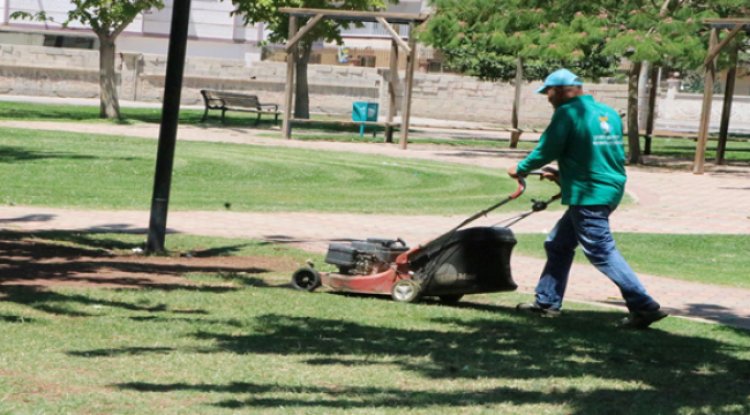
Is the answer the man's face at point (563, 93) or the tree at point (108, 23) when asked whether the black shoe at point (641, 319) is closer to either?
the man's face at point (563, 93)

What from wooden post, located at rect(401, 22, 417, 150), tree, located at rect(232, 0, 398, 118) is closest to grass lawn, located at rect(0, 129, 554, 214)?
wooden post, located at rect(401, 22, 417, 150)

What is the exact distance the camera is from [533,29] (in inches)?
995

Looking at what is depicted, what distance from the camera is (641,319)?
895 centimetres

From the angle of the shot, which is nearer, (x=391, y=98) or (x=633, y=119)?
(x=633, y=119)

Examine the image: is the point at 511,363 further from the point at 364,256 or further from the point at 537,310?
the point at 364,256

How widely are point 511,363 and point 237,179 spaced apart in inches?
505

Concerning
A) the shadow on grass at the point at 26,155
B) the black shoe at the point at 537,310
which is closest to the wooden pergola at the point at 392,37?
the shadow on grass at the point at 26,155

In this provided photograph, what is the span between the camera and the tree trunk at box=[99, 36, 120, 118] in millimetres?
32531

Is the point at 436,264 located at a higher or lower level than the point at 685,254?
higher

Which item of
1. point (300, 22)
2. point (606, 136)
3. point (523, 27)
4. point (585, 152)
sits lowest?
point (585, 152)

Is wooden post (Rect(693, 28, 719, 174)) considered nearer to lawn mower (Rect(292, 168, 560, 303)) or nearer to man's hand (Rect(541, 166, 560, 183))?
lawn mower (Rect(292, 168, 560, 303))

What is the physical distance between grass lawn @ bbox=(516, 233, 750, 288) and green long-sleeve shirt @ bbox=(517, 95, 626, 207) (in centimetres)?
348

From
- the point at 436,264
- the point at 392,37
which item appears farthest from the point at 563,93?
the point at 392,37

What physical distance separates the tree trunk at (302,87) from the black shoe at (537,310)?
2927cm
